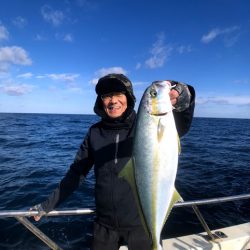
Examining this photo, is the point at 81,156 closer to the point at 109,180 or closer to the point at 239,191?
the point at 109,180

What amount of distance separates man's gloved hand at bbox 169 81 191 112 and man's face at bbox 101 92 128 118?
777 mm

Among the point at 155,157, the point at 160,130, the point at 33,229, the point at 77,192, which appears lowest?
the point at 77,192

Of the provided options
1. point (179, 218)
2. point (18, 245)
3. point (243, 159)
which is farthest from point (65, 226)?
point (243, 159)

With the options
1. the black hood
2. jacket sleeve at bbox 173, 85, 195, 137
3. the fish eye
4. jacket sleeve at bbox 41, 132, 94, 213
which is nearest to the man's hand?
jacket sleeve at bbox 173, 85, 195, 137

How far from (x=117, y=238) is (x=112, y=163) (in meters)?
0.90

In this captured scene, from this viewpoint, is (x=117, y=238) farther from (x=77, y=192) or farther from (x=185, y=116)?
(x=77, y=192)

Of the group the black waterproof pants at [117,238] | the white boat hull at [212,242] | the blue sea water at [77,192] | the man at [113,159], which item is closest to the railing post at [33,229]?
the man at [113,159]

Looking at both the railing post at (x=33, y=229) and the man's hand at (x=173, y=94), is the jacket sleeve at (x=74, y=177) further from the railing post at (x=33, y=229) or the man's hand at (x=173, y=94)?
the man's hand at (x=173, y=94)

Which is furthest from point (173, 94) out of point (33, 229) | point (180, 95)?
point (33, 229)

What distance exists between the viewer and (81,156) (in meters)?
3.60

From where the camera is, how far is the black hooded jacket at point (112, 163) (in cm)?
313

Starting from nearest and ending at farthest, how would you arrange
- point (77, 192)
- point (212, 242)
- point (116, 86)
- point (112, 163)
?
point (112, 163)
point (116, 86)
point (212, 242)
point (77, 192)

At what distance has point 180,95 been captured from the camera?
280 cm

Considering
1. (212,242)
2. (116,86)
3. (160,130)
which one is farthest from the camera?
(212,242)
